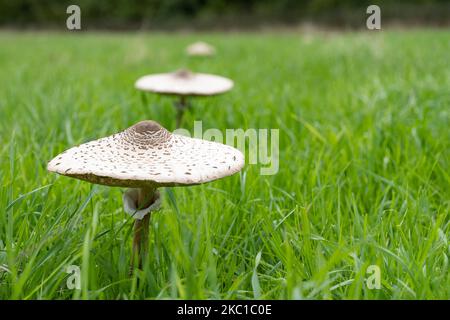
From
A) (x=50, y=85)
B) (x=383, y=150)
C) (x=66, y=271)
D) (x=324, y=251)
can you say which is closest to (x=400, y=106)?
(x=383, y=150)

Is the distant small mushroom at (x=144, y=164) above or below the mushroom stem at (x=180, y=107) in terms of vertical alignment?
above

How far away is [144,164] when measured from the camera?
5.04ft

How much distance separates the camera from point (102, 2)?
41312 mm

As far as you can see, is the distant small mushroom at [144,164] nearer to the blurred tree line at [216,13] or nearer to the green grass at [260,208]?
the green grass at [260,208]

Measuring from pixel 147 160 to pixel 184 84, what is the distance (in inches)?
83.8

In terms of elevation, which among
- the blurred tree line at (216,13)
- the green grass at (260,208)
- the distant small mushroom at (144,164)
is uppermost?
the blurred tree line at (216,13)

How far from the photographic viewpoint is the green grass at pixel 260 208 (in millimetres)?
1537

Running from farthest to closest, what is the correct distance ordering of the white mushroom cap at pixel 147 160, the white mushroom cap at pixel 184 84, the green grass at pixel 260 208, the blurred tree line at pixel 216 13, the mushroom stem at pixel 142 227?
the blurred tree line at pixel 216 13 → the white mushroom cap at pixel 184 84 → the mushroom stem at pixel 142 227 → the green grass at pixel 260 208 → the white mushroom cap at pixel 147 160

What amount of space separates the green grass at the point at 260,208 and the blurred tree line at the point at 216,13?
2258 cm

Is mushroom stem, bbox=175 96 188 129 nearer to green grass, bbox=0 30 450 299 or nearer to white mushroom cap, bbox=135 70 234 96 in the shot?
green grass, bbox=0 30 450 299

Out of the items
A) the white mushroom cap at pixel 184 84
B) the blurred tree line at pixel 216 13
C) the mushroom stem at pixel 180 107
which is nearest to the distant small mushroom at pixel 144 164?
the white mushroom cap at pixel 184 84

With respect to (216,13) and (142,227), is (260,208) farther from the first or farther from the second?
(216,13)

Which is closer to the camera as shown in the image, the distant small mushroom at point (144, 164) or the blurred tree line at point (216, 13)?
the distant small mushroom at point (144, 164)

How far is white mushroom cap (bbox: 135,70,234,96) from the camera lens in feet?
11.5
